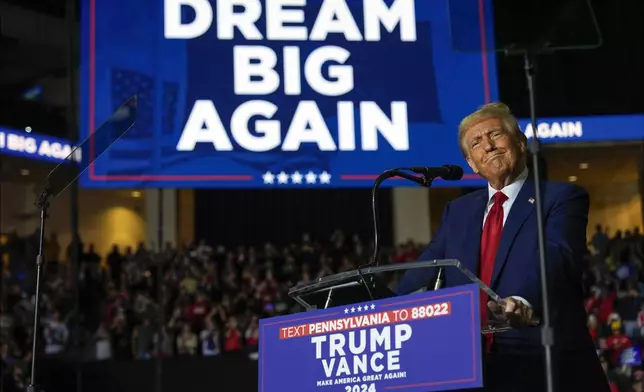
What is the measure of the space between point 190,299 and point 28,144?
281 centimetres

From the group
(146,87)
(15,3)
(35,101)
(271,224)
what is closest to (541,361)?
(146,87)

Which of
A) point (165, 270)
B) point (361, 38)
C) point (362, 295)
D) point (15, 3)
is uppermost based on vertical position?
point (15, 3)

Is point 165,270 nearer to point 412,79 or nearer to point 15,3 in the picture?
→ point 15,3

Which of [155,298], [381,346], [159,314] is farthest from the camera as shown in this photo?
[155,298]

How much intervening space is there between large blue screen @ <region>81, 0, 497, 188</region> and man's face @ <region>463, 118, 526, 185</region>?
3.43 metres

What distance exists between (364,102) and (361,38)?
0.45 metres

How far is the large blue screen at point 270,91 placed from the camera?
227 inches

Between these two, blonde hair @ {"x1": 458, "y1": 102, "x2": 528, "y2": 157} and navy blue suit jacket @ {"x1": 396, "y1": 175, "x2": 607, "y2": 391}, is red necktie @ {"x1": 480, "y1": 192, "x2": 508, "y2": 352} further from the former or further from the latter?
blonde hair @ {"x1": 458, "y1": 102, "x2": 528, "y2": 157}

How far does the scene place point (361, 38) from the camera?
597cm

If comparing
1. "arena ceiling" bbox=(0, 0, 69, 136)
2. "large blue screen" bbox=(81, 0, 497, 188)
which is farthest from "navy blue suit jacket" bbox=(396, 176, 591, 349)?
"arena ceiling" bbox=(0, 0, 69, 136)

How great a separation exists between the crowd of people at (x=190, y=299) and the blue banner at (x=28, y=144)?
1.01 m

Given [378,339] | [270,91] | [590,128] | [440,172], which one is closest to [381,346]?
[378,339]

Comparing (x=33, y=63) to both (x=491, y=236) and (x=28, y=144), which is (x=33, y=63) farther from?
(x=491, y=236)

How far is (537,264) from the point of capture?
7.00ft
